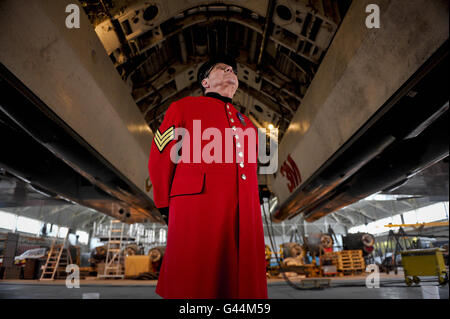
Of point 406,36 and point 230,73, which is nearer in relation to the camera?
point 230,73

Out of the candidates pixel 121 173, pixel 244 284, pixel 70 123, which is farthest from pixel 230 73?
pixel 121 173

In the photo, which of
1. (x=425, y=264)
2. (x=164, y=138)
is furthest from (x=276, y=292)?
(x=164, y=138)

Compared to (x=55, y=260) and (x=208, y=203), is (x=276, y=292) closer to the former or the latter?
(x=55, y=260)

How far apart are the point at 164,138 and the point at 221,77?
446mm

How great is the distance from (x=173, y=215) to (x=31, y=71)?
180cm

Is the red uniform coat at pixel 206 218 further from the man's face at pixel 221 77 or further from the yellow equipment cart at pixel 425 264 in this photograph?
the yellow equipment cart at pixel 425 264

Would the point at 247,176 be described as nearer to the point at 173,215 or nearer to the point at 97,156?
the point at 173,215

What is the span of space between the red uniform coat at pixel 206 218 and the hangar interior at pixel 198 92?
0.26m

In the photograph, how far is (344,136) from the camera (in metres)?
3.10

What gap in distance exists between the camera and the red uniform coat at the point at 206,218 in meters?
0.99

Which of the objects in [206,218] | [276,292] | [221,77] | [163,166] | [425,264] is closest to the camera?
[206,218]

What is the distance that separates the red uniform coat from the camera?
0.99 meters

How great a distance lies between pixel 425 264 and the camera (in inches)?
175

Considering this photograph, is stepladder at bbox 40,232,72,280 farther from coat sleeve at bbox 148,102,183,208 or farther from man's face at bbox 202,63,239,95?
man's face at bbox 202,63,239,95
